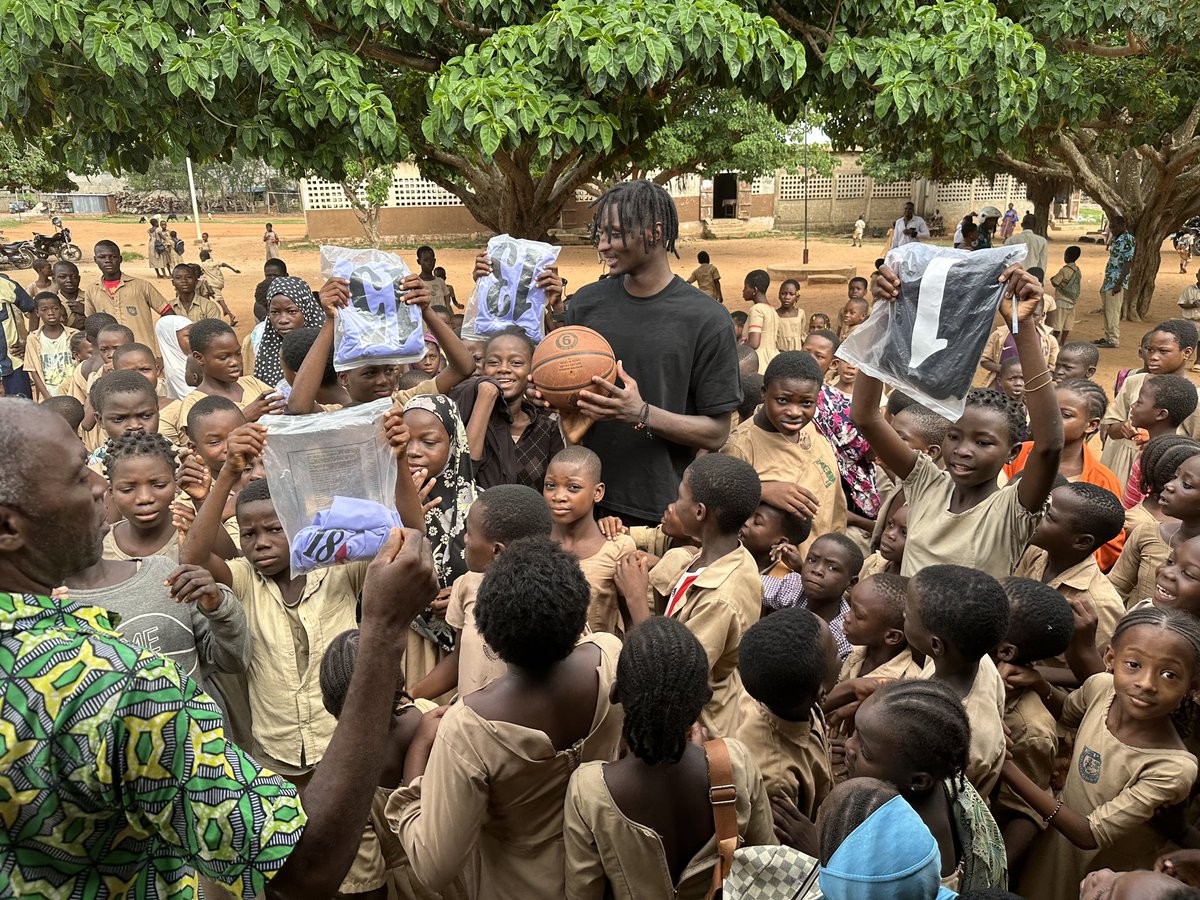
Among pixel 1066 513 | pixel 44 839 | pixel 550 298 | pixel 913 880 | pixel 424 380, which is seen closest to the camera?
pixel 44 839

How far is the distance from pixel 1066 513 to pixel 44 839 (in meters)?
3.05

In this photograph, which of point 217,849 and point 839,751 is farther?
point 839,751

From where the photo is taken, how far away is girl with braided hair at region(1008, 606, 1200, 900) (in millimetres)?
2348

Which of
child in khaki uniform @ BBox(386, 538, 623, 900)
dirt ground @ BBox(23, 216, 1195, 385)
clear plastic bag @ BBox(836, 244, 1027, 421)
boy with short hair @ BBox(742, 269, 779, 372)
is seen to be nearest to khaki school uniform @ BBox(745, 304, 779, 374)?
boy with short hair @ BBox(742, 269, 779, 372)

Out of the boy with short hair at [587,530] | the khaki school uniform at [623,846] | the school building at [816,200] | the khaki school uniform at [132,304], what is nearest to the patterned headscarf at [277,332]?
the khaki school uniform at [132,304]

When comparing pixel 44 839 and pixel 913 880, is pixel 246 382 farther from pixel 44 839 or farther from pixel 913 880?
pixel 913 880

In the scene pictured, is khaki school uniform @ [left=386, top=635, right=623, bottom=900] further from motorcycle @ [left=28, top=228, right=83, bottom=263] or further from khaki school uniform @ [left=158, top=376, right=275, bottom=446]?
motorcycle @ [left=28, top=228, right=83, bottom=263]

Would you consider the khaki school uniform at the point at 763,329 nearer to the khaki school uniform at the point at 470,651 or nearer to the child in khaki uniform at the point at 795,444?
the child in khaki uniform at the point at 795,444

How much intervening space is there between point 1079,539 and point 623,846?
2031mm

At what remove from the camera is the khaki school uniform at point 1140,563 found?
3428 millimetres

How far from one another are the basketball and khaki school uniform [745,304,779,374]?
14.8 ft

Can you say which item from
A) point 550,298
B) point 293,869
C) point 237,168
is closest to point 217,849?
point 293,869

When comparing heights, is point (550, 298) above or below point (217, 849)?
above

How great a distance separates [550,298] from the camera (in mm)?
4609
